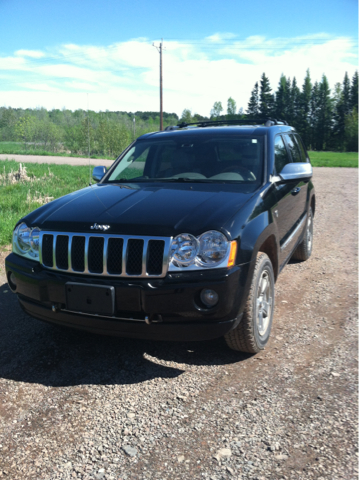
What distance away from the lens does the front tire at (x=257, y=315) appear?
302cm

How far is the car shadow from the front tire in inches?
7.8

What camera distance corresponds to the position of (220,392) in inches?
111

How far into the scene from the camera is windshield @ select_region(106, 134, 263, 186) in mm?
3877

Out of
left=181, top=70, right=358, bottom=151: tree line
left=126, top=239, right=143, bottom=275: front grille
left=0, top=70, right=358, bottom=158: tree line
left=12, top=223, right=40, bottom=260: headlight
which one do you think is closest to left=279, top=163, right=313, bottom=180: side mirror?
left=126, top=239, right=143, bottom=275: front grille

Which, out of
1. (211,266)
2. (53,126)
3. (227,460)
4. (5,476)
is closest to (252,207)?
(211,266)

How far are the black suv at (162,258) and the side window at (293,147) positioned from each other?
119 cm

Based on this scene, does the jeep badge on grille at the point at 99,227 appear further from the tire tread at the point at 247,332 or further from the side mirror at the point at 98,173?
the side mirror at the point at 98,173

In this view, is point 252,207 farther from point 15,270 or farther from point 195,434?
A: point 15,270

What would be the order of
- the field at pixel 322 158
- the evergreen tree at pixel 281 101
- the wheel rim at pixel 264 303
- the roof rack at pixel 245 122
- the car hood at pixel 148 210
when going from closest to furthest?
the car hood at pixel 148 210 < the wheel rim at pixel 264 303 < the roof rack at pixel 245 122 < the field at pixel 322 158 < the evergreen tree at pixel 281 101

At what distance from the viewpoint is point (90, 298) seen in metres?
2.80

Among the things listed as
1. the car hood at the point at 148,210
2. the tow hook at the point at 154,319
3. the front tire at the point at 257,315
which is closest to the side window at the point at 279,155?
the car hood at the point at 148,210

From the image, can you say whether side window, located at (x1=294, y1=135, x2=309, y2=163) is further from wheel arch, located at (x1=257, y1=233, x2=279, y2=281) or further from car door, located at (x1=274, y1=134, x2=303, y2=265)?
wheel arch, located at (x1=257, y1=233, x2=279, y2=281)

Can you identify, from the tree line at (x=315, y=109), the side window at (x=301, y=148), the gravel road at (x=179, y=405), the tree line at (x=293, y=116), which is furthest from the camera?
the tree line at (x=315, y=109)

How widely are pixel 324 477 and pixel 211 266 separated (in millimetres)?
1305
